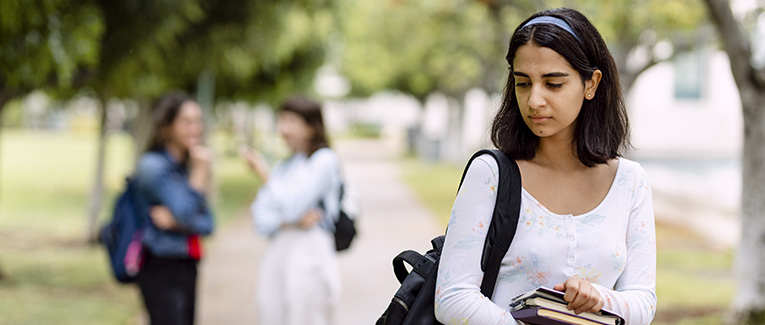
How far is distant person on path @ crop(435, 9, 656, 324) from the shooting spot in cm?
217

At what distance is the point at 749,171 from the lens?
25.1 feet

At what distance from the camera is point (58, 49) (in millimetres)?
5832

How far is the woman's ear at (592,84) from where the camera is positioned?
2.25 m

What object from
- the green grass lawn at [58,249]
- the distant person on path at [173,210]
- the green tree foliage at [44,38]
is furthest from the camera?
the green grass lawn at [58,249]

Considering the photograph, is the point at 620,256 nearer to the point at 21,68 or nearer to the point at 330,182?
the point at 330,182

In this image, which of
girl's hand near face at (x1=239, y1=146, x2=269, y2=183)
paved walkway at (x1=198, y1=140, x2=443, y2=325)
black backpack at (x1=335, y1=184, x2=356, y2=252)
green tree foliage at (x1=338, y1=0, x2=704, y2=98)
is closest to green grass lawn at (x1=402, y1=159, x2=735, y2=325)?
paved walkway at (x1=198, y1=140, x2=443, y2=325)

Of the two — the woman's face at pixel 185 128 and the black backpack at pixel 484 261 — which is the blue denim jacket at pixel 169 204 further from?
the black backpack at pixel 484 261

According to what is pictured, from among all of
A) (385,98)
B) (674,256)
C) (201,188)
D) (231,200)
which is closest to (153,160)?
(201,188)

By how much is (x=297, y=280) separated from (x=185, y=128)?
102 centimetres

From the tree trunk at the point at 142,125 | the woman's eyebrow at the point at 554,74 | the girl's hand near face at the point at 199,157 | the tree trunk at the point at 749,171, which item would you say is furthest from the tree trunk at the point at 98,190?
the woman's eyebrow at the point at 554,74

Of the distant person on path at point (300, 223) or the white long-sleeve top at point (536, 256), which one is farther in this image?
the distant person on path at point (300, 223)

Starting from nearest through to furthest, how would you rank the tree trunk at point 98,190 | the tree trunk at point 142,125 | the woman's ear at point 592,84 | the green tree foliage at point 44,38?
the woman's ear at point 592,84 < the green tree foliage at point 44,38 < the tree trunk at point 98,190 < the tree trunk at point 142,125

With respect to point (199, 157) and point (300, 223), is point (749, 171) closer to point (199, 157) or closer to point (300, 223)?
point (300, 223)

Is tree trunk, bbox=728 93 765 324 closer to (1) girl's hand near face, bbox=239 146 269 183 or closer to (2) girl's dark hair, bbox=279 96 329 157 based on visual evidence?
(2) girl's dark hair, bbox=279 96 329 157
